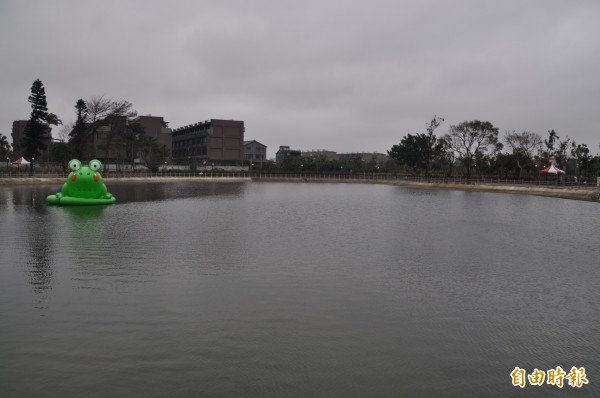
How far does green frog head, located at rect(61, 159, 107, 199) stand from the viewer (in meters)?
31.3

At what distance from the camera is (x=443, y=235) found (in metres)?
22.2

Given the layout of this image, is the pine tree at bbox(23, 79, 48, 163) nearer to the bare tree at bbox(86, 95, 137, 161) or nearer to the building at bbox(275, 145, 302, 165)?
the bare tree at bbox(86, 95, 137, 161)

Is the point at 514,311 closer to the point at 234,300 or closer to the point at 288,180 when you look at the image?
the point at 234,300

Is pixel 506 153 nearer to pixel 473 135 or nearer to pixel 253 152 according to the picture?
pixel 473 135

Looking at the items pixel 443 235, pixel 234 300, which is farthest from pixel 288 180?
pixel 234 300

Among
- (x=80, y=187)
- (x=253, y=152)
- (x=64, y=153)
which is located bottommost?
(x=80, y=187)

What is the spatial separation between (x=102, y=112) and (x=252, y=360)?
257 ft

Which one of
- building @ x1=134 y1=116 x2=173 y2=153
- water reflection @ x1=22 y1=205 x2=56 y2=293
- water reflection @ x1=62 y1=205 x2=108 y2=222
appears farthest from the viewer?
building @ x1=134 y1=116 x2=173 y2=153

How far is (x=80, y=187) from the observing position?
31719 mm

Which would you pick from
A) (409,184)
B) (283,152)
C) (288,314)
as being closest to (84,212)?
(288,314)

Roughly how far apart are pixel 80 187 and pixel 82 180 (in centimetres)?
57

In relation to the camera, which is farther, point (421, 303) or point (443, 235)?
point (443, 235)

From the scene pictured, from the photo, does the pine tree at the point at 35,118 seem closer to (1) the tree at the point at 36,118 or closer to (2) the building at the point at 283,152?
(1) the tree at the point at 36,118

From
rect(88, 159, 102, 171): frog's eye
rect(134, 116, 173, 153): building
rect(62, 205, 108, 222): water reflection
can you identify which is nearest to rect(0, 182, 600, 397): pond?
rect(62, 205, 108, 222): water reflection
